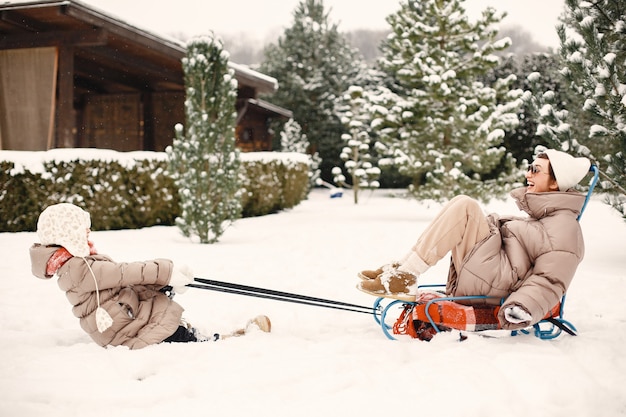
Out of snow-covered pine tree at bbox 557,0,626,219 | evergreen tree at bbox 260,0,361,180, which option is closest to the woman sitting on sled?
snow-covered pine tree at bbox 557,0,626,219

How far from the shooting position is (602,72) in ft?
19.7

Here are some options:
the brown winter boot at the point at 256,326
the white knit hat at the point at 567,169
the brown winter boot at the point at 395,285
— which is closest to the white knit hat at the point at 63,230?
the brown winter boot at the point at 256,326

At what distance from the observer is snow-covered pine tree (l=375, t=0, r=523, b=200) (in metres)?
12.9

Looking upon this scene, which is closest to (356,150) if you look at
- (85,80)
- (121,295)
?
(85,80)

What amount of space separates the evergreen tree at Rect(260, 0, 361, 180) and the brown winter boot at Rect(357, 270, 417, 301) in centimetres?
2436

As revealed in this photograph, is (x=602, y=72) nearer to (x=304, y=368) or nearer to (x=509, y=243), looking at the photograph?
(x=509, y=243)

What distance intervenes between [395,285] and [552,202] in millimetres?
1174

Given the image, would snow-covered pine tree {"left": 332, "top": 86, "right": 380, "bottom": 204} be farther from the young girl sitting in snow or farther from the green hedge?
the young girl sitting in snow

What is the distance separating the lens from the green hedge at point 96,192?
9.01 meters

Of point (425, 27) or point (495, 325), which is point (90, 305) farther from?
point (425, 27)

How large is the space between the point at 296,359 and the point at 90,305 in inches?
52.9

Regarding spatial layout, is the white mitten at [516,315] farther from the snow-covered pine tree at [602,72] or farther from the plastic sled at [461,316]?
the snow-covered pine tree at [602,72]

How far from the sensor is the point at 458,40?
44.4 ft

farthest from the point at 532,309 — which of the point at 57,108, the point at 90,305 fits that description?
the point at 57,108
